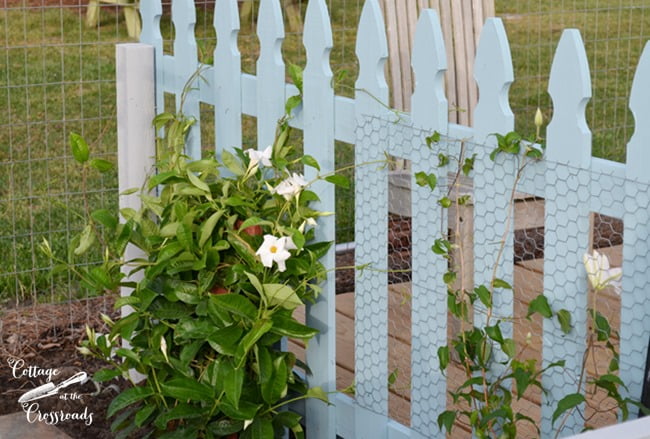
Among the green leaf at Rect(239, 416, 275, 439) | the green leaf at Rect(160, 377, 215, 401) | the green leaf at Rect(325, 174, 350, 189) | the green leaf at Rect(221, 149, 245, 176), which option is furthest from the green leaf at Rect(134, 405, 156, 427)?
the green leaf at Rect(325, 174, 350, 189)

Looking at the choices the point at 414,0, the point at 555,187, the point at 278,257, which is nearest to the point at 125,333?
the point at 278,257

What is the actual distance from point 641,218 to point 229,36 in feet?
4.34

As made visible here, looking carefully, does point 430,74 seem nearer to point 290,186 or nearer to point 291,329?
point 290,186

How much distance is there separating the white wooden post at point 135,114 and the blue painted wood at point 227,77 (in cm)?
28

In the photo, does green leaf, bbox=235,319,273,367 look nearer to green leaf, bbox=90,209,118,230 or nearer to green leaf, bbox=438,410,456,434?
green leaf, bbox=438,410,456,434

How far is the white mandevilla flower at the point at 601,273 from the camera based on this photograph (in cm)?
198

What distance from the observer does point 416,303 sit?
2479 mm

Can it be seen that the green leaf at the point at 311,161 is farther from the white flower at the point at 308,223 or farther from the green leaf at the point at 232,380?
the green leaf at the point at 232,380

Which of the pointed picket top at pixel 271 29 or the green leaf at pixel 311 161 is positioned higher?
the pointed picket top at pixel 271 29

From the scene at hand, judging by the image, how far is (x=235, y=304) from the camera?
2.48 meters

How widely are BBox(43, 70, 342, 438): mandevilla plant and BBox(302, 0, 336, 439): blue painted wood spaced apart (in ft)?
0.12

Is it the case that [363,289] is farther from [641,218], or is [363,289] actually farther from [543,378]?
[641,218]

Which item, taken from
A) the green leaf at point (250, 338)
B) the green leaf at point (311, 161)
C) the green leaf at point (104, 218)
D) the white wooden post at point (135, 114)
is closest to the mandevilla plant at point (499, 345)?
the green leaf at point (311, 161)

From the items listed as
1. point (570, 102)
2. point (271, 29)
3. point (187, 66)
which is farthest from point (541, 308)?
point (187, 66)
